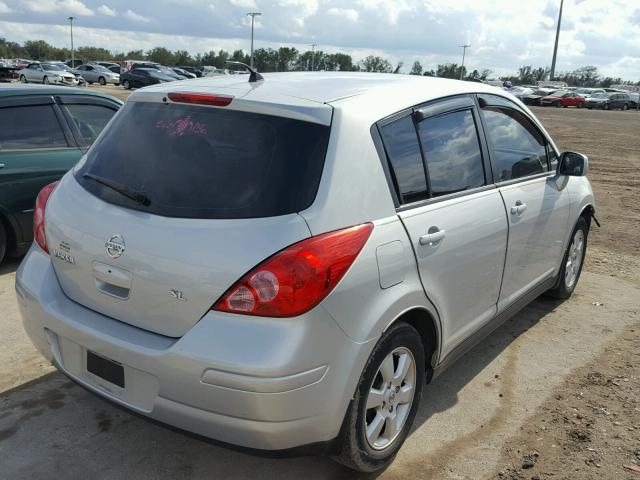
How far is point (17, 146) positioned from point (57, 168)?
14.8 inches

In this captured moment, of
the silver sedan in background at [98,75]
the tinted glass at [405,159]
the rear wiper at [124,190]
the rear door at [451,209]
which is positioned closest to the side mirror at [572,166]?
the rear door at [451,209]

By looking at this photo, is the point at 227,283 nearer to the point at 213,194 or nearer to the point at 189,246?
the point at 189,246

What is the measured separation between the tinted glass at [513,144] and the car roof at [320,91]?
0.47 m

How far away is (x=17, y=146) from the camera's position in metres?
5.43

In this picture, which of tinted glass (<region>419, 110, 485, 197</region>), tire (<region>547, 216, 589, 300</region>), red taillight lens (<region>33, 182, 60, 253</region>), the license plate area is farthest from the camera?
tire (<region>547, 216, 589, 300</region>)

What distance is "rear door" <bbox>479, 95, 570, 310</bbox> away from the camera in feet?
12.2

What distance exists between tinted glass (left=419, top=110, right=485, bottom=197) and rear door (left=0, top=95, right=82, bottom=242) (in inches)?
150

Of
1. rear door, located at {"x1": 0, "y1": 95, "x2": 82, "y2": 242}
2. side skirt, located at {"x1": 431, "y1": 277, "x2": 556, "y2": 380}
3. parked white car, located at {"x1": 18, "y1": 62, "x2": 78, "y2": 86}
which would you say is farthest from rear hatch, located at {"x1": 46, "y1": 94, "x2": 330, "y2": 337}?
parked white car, located at {"x1": 18, "y1": 62, "x2": 78, "y2": 86}

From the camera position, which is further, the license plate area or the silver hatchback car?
the license plate area

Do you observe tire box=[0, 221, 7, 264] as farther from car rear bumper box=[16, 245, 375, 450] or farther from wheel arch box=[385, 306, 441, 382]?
wheel arch box=[385, 306, 441, 382]

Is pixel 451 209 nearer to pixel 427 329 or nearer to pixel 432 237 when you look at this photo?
pixel 432 237

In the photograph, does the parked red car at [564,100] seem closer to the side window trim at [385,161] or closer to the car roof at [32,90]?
the car roof at [32,90]

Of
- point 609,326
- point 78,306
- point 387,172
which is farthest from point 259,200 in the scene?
point 609,326

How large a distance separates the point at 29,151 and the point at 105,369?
367 centimetres
